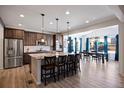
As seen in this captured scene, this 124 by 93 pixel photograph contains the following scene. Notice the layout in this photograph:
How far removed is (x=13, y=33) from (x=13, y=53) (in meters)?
1.48

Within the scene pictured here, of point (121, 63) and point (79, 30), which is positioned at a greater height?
point (79, 30)

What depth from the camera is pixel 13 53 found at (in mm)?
7117

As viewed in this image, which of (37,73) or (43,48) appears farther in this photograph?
(43,48)

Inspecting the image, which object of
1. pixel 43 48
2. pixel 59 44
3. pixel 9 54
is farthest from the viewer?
pixel 59 44

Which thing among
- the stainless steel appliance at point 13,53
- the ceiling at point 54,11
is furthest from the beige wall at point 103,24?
the stainless steel appliance at point 13,53

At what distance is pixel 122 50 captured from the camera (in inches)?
199

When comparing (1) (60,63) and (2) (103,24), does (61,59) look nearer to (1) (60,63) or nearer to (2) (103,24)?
(1) (60,63)

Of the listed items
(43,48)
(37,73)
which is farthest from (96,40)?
(37,73)

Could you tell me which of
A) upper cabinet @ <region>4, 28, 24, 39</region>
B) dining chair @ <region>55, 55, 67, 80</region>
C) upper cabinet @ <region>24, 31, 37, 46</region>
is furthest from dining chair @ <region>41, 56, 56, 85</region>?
upper cabinet @ <region>24, 31, 37, 46</region>

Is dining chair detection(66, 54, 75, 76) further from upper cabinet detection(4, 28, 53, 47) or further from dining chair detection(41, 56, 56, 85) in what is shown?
upper cabinet detection(4, 28, 53, 47)

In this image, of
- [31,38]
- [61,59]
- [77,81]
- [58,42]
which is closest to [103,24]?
[61,59]
